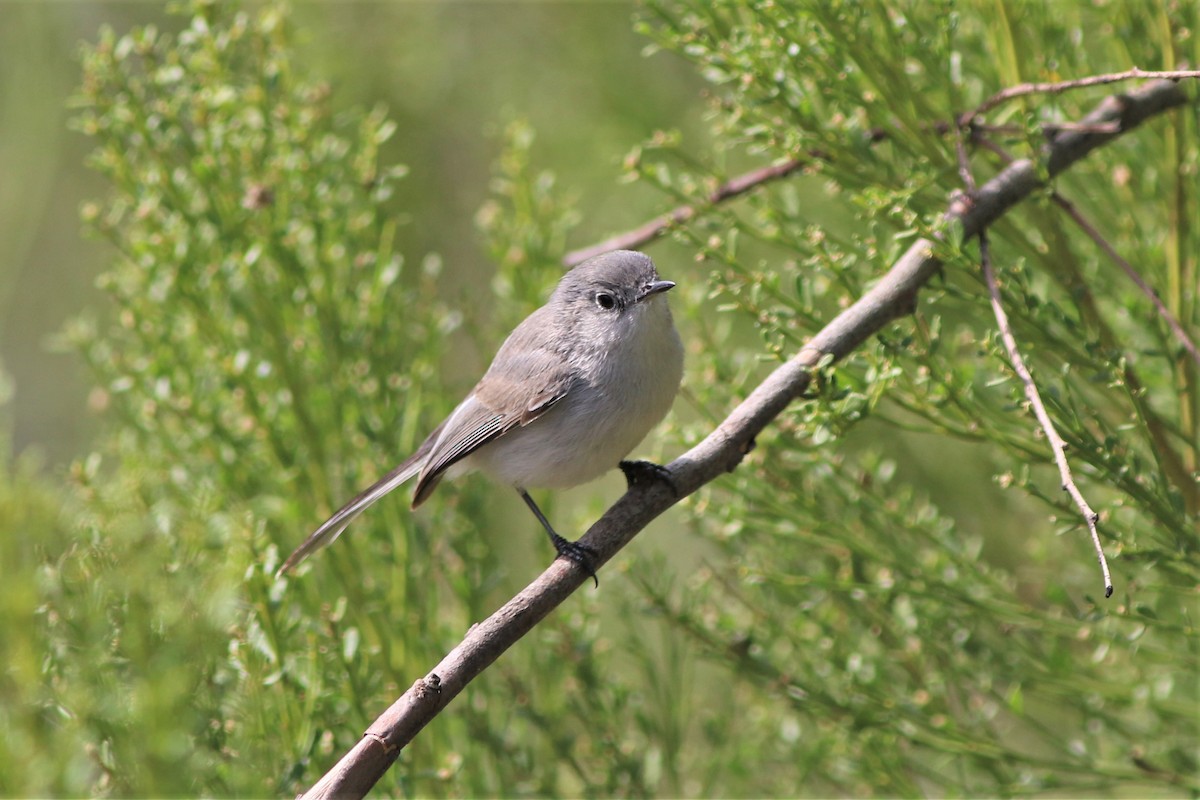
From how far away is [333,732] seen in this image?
5.83 feet

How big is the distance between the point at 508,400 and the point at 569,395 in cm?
13

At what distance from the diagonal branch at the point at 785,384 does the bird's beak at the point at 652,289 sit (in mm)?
477

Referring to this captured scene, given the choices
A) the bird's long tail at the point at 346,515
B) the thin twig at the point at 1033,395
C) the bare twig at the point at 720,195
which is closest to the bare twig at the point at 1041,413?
the thin twig at the point at 1033,395

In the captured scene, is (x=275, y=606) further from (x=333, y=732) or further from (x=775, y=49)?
(x=775, y=49)

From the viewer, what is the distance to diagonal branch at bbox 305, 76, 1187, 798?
1.36 m

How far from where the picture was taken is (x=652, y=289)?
6.79 feet

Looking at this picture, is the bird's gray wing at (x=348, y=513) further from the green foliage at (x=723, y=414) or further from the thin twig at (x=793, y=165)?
the thin twig at (x=793, y=165)

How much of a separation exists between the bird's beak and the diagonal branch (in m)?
0.48

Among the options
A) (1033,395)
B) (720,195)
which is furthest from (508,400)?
(1033,395)

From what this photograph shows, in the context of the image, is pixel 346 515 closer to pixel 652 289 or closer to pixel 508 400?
pixel 508 400

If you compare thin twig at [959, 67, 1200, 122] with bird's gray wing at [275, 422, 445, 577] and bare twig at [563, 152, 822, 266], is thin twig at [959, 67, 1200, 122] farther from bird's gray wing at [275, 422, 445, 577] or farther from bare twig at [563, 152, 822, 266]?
bird's gray wing at [275, 422, 445, 577]

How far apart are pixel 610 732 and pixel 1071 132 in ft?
4.46

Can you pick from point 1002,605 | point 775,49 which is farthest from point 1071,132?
point 1002,605

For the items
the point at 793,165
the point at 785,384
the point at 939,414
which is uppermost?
the point at 793,165
